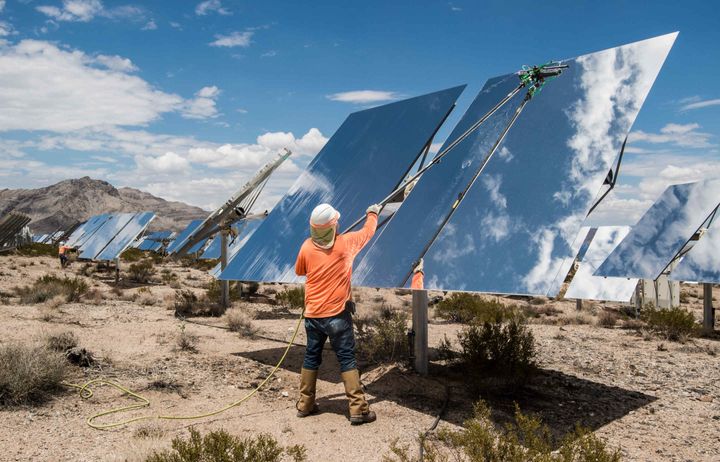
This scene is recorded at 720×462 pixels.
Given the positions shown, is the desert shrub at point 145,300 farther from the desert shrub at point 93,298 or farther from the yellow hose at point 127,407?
the yellow hose at point 127,407

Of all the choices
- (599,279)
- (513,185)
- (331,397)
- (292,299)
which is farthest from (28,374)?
(599,279)

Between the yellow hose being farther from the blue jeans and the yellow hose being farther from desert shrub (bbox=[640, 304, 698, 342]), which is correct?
desert shrub (bbox=[640, 304, 698, 342])

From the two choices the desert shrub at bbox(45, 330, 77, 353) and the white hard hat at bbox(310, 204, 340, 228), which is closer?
the white hard hat at bbox(310, 204, 340, 228)

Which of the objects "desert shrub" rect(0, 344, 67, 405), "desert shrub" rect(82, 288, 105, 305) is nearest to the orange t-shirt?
"desert shrub" rect(0, 344, 67, 405)

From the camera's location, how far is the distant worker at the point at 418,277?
6355 millimetres

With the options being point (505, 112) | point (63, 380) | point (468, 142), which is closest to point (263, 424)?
point (63, 380)

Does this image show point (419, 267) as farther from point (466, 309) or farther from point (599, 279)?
point (599, 279)

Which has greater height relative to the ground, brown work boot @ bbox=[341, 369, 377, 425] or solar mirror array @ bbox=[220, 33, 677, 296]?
solar mirror array @ bbox=[220, 33, 677, 296]

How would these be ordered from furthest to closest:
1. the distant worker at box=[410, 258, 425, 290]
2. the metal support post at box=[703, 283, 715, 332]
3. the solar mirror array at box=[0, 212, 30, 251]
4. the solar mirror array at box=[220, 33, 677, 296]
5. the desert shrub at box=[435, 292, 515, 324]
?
the solar mirror array at box=[0, 212, 30, 251] < the desert shrub at box=[435, 292, 515, 324] < the metal support post at box=[703, 283, 715, 332] < the distant worker at box=[410, 258, 425, 290] < the solar mirror array at box=[220, 33, 677, 296]

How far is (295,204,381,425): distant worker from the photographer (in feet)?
22.0

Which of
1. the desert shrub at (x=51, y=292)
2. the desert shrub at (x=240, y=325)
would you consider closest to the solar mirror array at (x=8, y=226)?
the desert shrub at (x=51, y=292)

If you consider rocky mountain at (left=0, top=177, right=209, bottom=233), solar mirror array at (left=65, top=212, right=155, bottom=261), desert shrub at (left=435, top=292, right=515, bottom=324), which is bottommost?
desert shrub at (left=435, top=292, right=515, bottom=324)

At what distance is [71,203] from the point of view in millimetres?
153000

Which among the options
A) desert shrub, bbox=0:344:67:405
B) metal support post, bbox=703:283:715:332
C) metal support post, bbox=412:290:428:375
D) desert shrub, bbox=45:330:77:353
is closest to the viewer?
desert shrub, bbox=0:344:67:405
